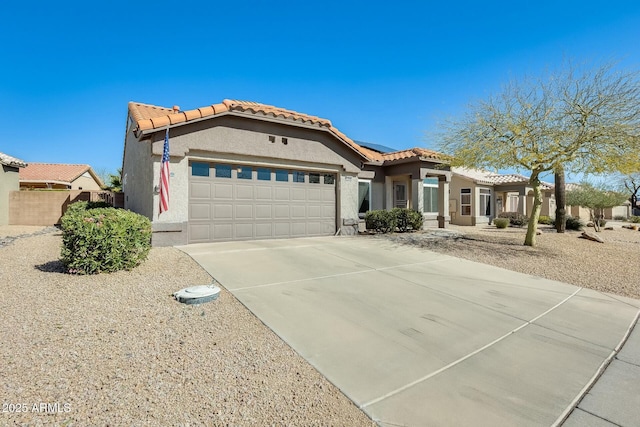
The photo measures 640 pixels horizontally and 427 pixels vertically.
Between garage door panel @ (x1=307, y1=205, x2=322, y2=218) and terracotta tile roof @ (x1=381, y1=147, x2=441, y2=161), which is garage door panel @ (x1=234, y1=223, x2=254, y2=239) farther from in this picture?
terracotta tile roof @ (x1=381, y1=147, x2=441, y2=161)

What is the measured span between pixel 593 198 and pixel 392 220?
1467 cm

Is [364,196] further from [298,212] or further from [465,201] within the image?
[465,201]

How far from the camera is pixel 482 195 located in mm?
22906

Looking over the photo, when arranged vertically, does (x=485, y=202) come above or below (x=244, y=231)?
above

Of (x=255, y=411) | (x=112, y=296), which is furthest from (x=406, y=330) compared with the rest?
(x=112, y=296)

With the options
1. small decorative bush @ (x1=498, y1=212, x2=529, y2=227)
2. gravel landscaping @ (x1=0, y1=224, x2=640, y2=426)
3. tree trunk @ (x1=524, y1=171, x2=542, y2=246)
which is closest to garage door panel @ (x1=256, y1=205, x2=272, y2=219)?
gravel landscaping @ (x1=0, y1=224, x2=640, y2=426)

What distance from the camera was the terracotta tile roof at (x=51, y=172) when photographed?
2722cm

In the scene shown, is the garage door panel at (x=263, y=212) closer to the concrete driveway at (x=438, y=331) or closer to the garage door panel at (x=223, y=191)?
the garage door panel at (x=223, y=191)

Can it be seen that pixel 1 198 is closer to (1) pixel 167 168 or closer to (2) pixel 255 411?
(1) pixel 167 168

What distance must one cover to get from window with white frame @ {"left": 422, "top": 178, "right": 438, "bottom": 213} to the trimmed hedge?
2676 mm

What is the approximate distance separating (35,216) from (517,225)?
30018 mm

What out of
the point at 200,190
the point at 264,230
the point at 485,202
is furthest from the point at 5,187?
the point at 485,202

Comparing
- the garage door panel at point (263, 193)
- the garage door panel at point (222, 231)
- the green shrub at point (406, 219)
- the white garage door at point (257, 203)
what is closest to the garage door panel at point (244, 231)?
the white garage door at point (257, 203)

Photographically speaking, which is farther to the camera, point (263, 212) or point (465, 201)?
point (465, 201)
